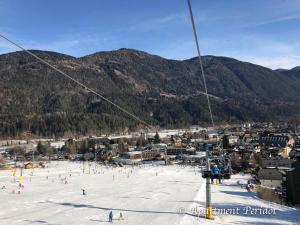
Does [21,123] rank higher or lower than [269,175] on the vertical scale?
higher

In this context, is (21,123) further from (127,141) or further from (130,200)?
(130,200)

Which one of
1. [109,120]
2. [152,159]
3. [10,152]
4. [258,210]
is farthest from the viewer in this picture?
[109,120]

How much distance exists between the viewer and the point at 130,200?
26750 mm

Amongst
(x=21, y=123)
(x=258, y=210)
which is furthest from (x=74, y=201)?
(x=21, y=123)

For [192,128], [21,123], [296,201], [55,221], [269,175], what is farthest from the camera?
[192,128]

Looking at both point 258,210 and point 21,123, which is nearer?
point 258,210

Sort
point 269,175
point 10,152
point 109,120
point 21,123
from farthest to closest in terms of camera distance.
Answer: point 109,120
point 21,123
point 10,152
point 269,175

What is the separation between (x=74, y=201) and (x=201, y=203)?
27.9 feet

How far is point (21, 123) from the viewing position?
16212cm

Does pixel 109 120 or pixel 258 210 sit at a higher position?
pixel 109 120

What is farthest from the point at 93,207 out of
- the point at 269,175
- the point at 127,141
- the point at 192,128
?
the point at 192,128

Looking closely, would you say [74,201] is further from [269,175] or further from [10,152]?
[10,152]

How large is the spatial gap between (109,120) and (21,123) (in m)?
38.1

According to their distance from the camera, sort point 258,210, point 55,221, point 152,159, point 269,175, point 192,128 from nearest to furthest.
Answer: point 55,221 < point 258,210 < point 269,175 < point 152,159 < point 192,128
